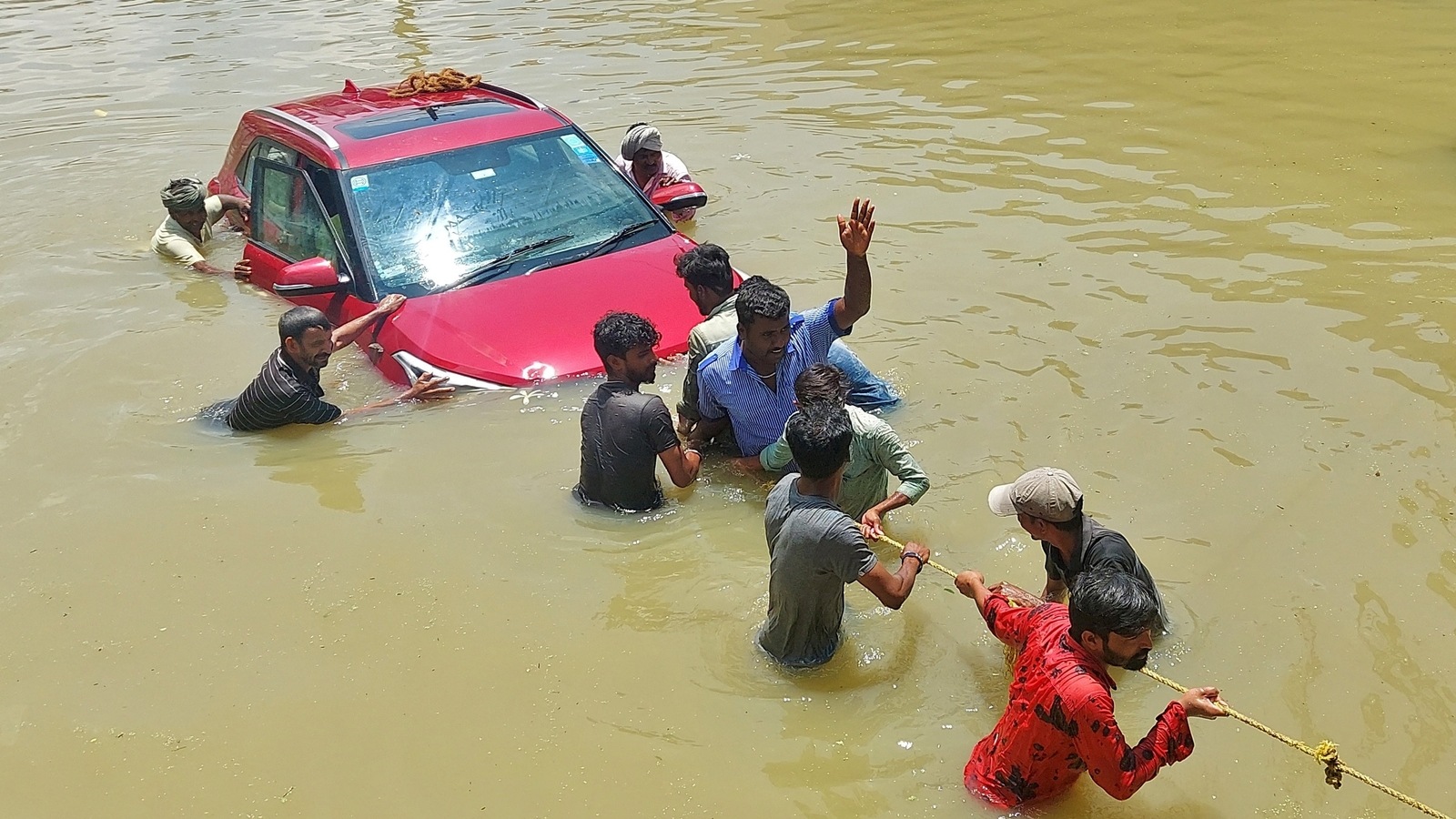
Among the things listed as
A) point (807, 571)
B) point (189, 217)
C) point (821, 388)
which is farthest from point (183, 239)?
point (807, 571)

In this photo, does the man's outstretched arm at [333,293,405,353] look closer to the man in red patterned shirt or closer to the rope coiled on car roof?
the rope coiled on car roof

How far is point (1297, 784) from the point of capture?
3551mm

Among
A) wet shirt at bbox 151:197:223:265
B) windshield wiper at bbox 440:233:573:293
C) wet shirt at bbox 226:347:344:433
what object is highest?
windshield wiper at bbox 440:233:573:293

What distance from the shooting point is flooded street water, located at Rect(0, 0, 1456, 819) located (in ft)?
12.5

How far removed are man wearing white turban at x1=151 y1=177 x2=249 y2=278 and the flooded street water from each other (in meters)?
0.17

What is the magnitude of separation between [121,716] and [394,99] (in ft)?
14.9

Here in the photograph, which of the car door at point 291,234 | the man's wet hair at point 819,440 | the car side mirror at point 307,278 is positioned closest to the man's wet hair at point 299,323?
the car side mirror at point 307,278

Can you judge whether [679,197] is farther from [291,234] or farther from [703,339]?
[291,234]

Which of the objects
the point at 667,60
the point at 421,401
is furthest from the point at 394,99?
the point at 667,60

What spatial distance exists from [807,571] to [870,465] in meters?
0.90

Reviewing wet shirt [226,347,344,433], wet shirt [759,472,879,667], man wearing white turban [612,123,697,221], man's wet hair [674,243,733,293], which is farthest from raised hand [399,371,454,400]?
man wearing white turban [612,123,697,221]

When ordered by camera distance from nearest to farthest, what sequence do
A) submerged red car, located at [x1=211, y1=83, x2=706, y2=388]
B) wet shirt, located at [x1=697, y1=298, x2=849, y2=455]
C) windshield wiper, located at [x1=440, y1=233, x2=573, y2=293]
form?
wet shirt, located at [x1=697, y1=298, x2=849, y2=455] → submerged red car, located at [x1=211, y1=83, x2=706, y2=388] → windshield wiper, located at [x1=440, y1=233, x2=573, y2=293]

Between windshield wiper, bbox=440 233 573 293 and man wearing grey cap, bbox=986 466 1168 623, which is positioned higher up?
man wearing grey cap, bbox=986 466 1168 623

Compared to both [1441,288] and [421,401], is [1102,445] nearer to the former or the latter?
[1441,288]
